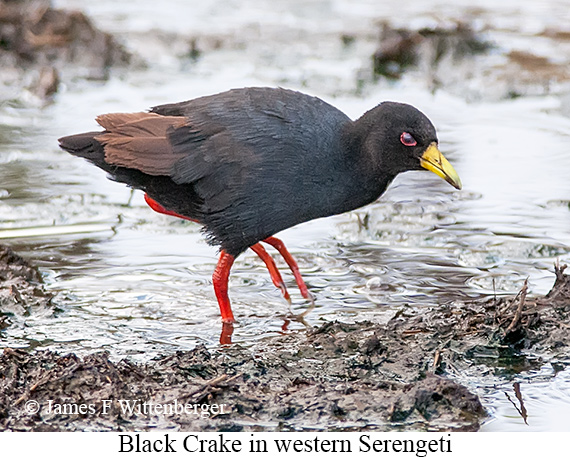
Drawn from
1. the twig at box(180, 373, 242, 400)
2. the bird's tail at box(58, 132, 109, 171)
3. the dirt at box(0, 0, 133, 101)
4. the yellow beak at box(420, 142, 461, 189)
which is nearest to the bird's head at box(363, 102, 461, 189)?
the yellow beak at box(420, 142, 461, 189)

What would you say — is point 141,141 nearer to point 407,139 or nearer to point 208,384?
point 407,139

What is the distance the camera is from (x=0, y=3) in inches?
495

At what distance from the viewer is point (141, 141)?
19.6ft

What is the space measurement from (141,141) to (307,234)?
1961 millimetres

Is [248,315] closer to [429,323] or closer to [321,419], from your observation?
[429,323]

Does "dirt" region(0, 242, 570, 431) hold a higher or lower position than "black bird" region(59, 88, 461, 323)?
lower

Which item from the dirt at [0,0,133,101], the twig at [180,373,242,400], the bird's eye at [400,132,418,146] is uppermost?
the bird's eye at [400,132,418,146]

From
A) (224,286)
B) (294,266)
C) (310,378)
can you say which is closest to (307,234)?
(294,266)

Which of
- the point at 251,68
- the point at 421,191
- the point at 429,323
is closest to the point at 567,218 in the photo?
the point at 421,191

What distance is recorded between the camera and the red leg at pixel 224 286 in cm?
611

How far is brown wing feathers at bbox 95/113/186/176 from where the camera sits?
591cm

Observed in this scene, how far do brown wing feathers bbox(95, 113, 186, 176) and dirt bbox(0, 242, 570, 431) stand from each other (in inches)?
44.1

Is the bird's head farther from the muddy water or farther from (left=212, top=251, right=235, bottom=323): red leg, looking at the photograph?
(left=212, top=251, right=235, bottom=323): red leg

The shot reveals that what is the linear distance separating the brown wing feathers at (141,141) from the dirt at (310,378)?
1.12 meters
